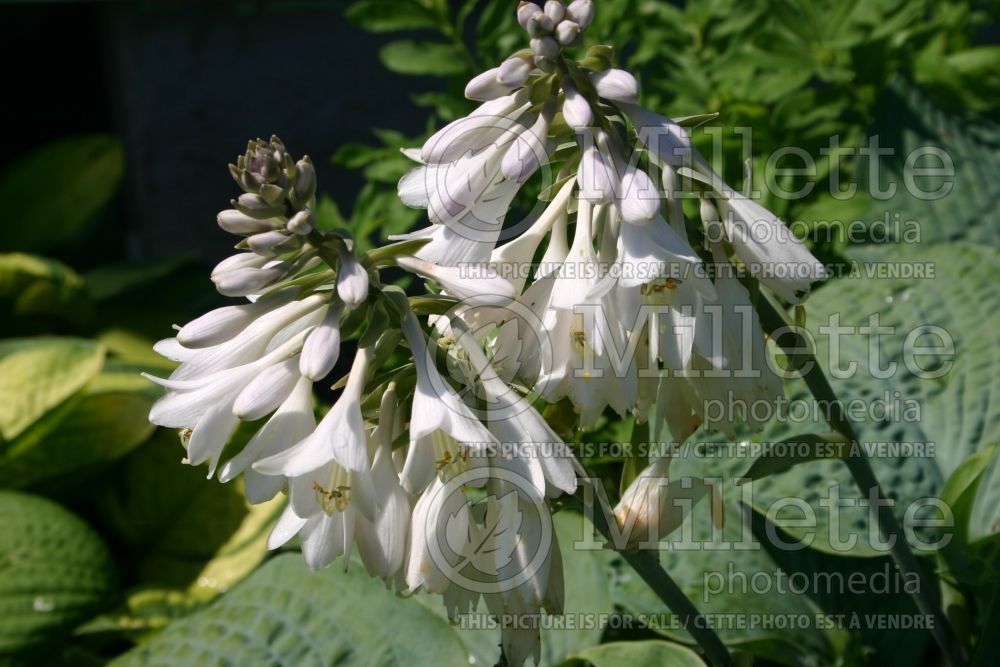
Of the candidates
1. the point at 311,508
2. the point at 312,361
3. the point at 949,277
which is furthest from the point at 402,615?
the point at 949,277

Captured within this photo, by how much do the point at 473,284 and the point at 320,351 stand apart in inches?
6.5

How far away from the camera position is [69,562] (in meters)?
2.30

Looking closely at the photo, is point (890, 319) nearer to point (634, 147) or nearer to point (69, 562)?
point (634, 147)

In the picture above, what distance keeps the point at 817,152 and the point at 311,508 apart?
166 centimetres

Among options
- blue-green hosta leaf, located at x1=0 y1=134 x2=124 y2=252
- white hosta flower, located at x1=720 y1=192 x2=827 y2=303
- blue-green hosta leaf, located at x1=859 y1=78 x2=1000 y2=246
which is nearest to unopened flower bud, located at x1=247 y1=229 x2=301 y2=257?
white hosta flower, located at x1=720 y1=192 x2=827 y2=303

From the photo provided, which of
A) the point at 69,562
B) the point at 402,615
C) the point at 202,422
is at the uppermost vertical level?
the point at 202,422

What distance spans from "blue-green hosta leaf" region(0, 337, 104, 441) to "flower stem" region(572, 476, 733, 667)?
1836 millimetres

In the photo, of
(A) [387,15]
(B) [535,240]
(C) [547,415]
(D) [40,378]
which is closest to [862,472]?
(C) [547,415]

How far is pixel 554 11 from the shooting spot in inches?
43.5

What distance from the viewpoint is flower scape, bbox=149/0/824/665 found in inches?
40.7

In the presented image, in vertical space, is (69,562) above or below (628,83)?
below

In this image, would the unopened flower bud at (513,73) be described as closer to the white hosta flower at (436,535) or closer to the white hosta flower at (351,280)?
the white hosta flower at (351,280)

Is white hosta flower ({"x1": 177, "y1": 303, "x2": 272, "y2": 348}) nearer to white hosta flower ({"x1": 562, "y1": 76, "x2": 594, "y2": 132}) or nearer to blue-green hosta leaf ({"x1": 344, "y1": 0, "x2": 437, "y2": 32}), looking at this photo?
white hosta flower ({"x1": 562, "y1": 76, "x2": 594, "y2": 132})

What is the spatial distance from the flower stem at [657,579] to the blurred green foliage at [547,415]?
0.07 metres
